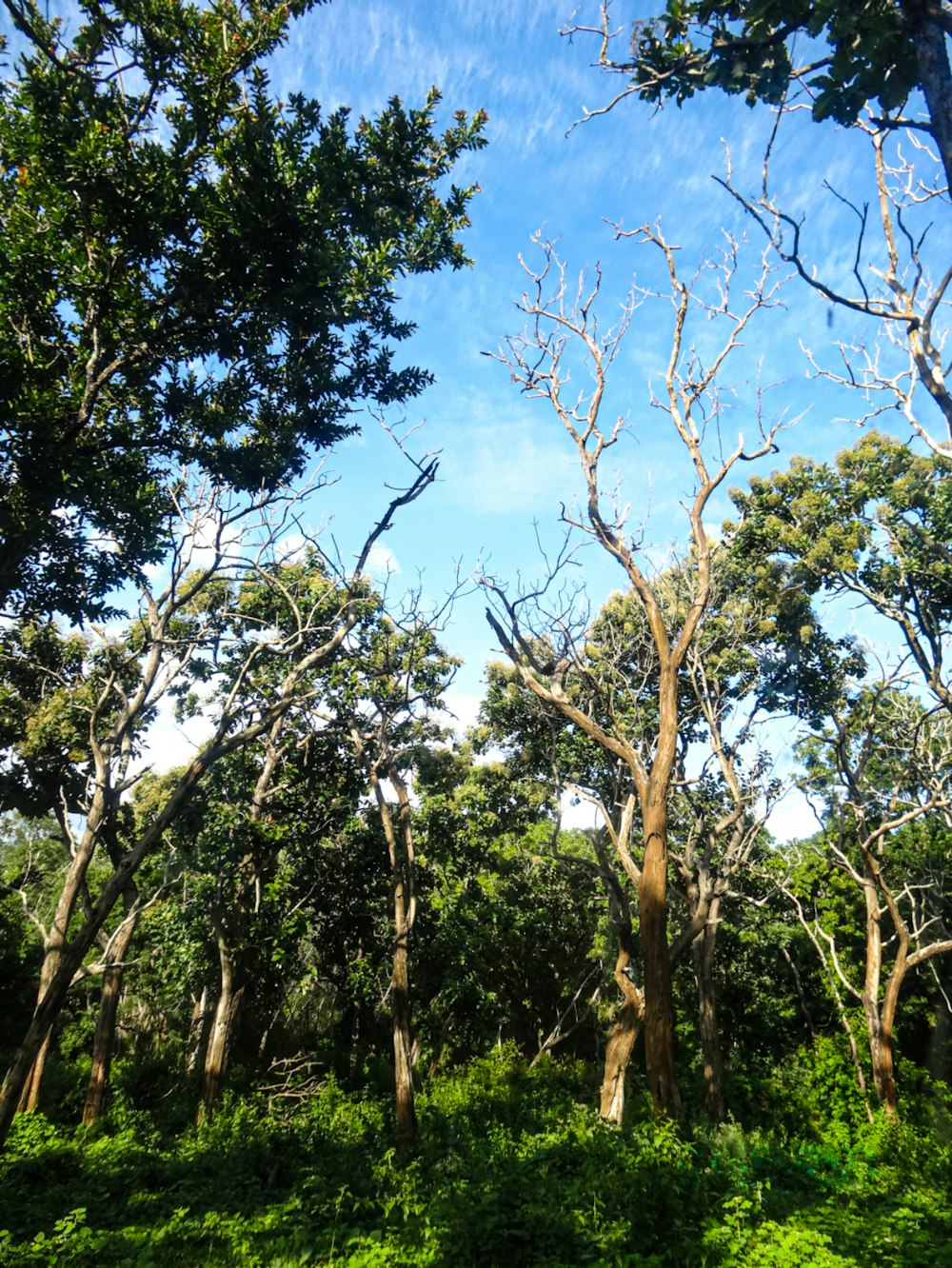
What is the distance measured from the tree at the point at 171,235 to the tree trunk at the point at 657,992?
6.49 m

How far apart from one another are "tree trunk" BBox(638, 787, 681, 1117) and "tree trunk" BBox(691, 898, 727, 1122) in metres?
9.16

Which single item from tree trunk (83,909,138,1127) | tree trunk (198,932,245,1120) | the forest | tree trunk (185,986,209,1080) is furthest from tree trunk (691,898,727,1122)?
tree trunk (185,986,209,1080)

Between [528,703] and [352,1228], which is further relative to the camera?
[528,703]

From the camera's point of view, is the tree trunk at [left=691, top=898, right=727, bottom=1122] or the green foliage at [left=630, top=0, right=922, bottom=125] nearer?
the green foliage at [left=630, top=0, right=922, bottom=125]

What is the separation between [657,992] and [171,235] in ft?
27.6

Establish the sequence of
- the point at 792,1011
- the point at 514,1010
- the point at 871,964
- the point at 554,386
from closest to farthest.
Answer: the point at 554,386 → the point at 871,964 → the point at 792,1011 → the point at 514,1010

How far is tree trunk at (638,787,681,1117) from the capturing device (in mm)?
6352

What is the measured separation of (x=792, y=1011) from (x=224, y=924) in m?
19.7

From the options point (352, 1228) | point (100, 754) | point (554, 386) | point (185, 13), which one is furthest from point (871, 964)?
point (185, 13)

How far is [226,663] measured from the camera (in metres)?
16.6

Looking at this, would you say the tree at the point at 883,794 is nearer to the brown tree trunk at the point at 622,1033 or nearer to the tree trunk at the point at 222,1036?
the brown tree trunk at the point at 622,1033

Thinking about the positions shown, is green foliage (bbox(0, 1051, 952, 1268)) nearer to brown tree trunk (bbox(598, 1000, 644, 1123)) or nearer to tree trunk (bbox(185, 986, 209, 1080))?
brown tree trunk (bbox(598, 1000, 644, 1123))

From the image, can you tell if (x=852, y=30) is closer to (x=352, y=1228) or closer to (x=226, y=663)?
(x=352, y=1228)

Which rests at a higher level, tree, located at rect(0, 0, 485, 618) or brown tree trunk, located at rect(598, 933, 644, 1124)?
tree, located at rect(0, 0, 485, 618)
